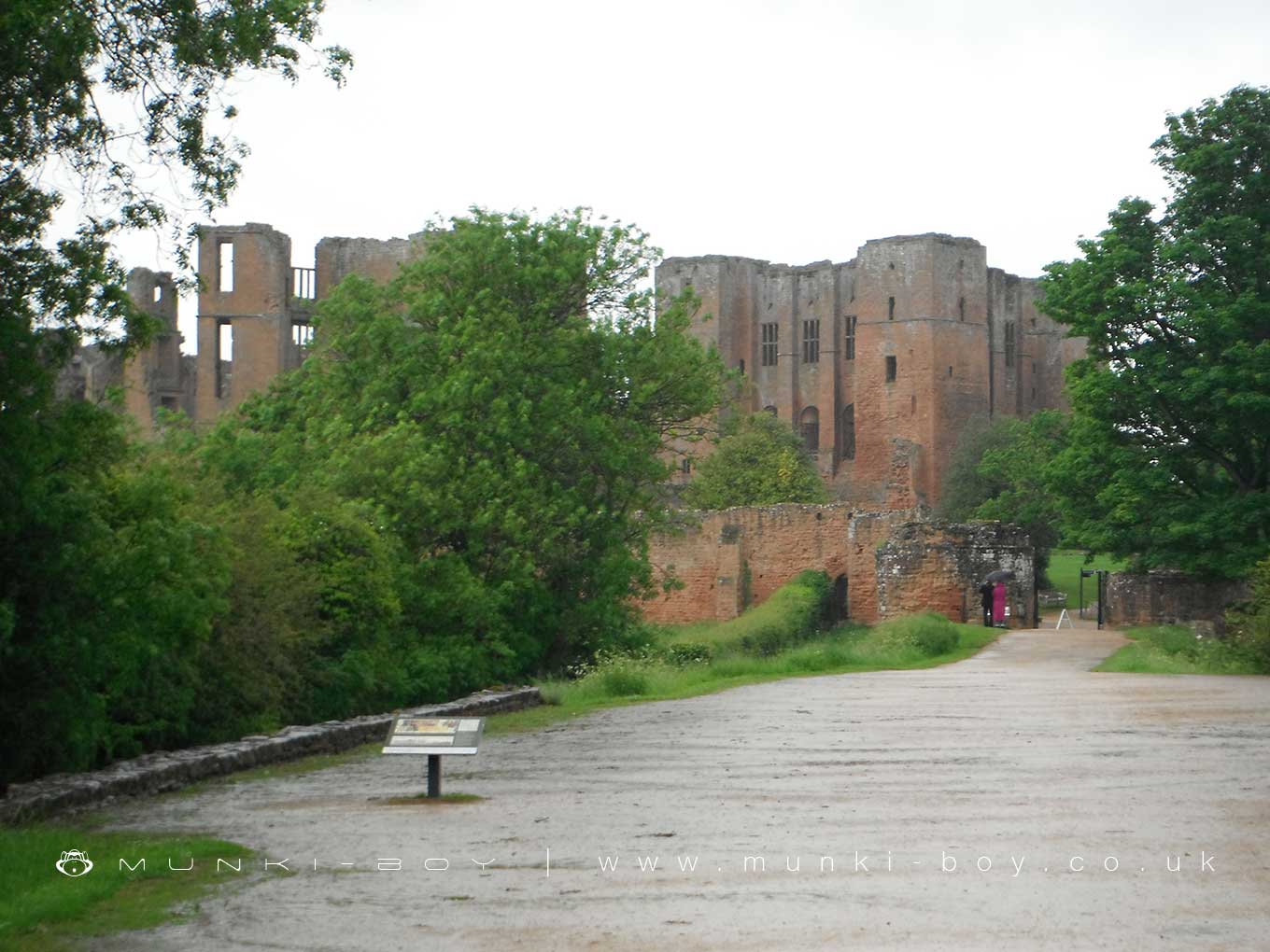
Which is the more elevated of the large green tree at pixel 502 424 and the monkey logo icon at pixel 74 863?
the large green tree at pixel 502 424

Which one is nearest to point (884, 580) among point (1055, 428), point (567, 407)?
point (1055, 428)

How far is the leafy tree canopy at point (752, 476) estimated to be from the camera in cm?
6594

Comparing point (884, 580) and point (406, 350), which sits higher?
point (406, 350)

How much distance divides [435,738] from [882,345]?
83.1 meters

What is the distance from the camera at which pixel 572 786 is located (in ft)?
40.6

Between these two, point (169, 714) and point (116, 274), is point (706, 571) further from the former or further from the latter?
point (116, 274)

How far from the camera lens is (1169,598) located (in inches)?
1329

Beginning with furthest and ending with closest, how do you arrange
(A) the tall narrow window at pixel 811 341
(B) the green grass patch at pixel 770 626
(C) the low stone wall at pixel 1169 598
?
(A) the tall narrow window at pixel 811 341
(B) the green grass patch at pixel 770 626
(C) the low stone wall at pixel 1169 598

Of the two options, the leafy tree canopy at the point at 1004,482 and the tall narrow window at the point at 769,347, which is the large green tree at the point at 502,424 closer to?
the leafy tree canopy at the point at 1004,482

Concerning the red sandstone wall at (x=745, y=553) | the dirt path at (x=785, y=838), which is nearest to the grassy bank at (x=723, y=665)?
the dirt path at (x=785, y=838)

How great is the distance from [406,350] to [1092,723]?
14.0 metres

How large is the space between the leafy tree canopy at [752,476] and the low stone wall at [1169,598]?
29.1 m

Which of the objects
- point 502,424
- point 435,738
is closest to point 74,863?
point 435,738

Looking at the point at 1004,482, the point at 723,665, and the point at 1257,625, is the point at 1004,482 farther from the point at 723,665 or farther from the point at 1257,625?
the point at 1257,625
